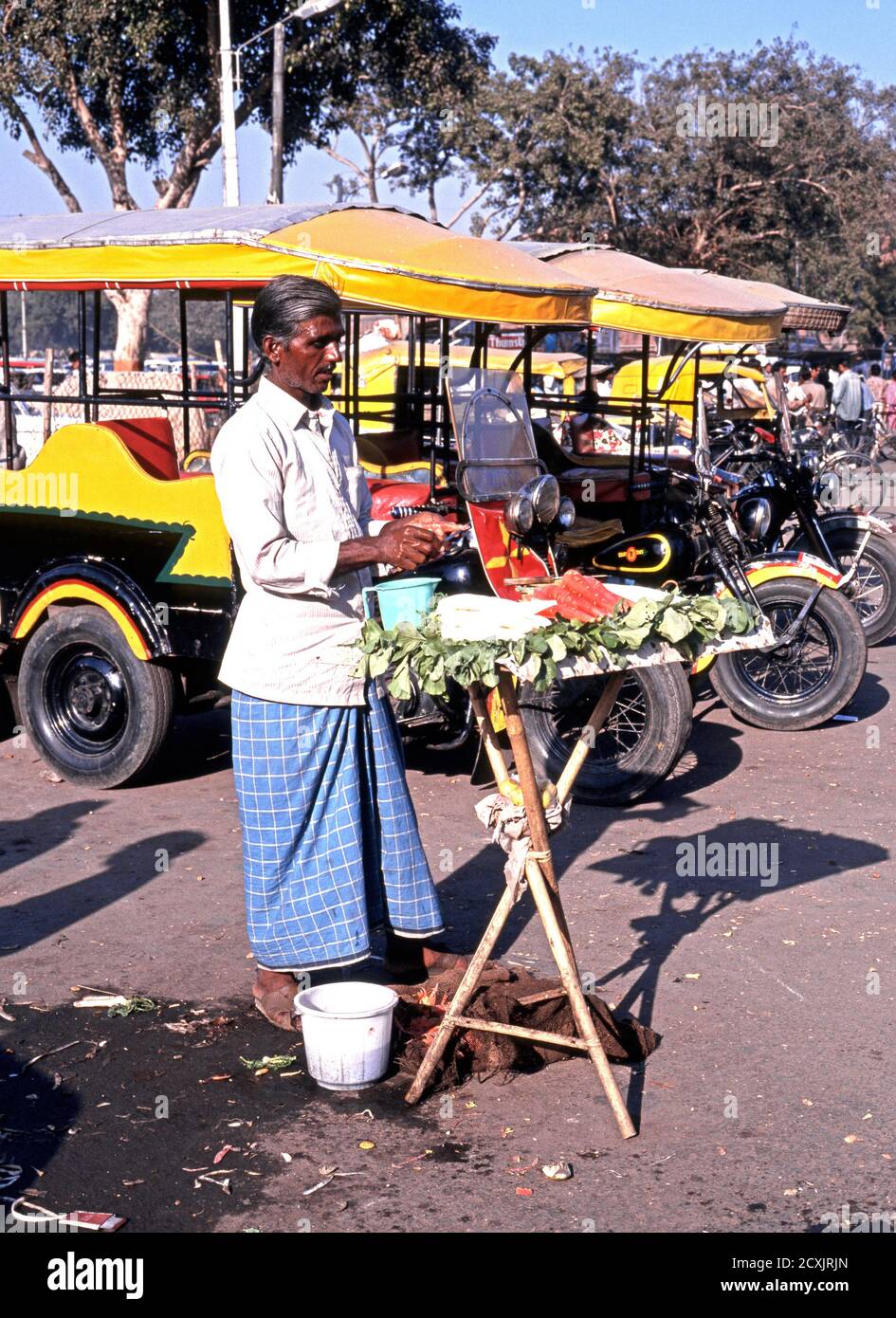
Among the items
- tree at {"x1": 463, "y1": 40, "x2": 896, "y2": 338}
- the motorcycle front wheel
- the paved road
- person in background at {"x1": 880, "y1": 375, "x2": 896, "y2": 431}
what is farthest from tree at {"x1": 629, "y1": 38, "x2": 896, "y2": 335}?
the paved road

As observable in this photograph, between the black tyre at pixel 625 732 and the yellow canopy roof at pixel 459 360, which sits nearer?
the black tyre at pixel 625 732

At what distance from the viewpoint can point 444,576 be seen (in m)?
6.09

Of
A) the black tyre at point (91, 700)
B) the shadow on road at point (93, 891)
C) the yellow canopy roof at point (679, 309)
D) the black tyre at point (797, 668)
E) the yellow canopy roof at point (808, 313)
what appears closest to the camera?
the shadow on road at point (93, 891)

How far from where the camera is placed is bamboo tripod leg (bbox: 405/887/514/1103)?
3590 millimetres

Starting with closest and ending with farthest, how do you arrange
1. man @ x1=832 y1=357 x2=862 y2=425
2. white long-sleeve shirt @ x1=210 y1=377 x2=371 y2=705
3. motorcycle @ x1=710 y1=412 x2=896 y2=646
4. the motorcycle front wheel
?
white long-sleeve shirt @ x1=210 y1=377 x2=371 y2=705 < motorcycle @ x1=710 y1=412 x2=896 y2=646 < the motorcycle front wheel < man @ x1=832 y1=357 x2=862 y2=425

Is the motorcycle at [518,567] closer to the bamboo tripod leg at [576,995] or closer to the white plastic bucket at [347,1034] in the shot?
the white plastic bucket at [347,1034]

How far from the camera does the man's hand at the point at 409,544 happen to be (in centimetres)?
356

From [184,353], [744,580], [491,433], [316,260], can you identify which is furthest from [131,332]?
[491,433]

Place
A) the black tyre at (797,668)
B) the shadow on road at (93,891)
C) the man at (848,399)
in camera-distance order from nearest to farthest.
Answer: the shadow on road at (93,891) < the black tyre at (797,668) < the man at (848,399)

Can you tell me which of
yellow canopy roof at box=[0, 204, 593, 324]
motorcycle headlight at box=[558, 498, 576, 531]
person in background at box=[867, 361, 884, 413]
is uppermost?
person in background at box=[867, 361, 884, 413]

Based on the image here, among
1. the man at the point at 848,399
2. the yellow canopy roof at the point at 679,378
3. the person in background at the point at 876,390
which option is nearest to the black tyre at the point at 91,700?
the yellow canopy roof at the point at 679,378

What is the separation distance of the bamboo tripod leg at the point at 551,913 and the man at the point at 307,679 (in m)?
0.54

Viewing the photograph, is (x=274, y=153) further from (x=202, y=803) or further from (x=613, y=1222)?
(x=613, y=1222)

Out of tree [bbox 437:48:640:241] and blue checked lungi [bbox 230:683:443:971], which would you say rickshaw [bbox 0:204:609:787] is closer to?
blue checked lungi [bbox 230:683:443:971]
